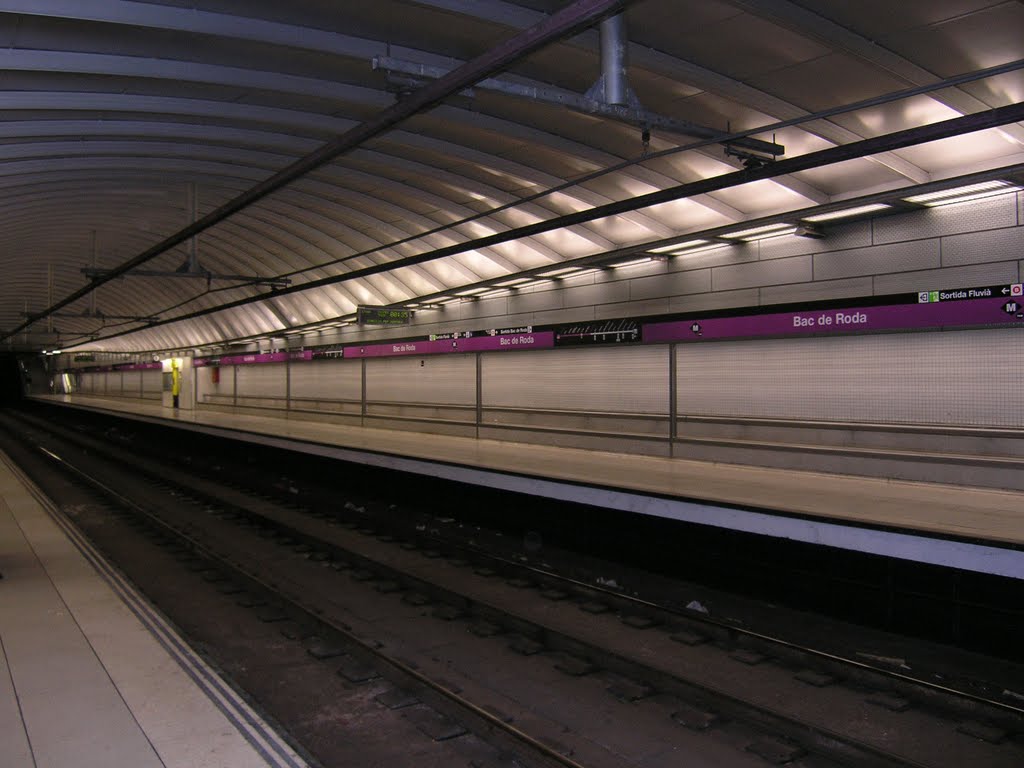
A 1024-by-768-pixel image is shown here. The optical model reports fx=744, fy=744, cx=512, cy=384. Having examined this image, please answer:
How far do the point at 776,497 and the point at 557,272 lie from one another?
6.80 metres

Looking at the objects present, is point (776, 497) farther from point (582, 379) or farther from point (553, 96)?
Result: point (582, 379)

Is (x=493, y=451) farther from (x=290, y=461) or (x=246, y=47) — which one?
(x=290, y=461)

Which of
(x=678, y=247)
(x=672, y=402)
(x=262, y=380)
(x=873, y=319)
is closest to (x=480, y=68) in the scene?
(x=873, y=319)

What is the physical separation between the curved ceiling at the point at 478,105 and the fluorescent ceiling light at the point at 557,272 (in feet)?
1.90

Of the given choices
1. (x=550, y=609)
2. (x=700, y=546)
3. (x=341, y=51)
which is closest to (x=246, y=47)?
(x=341, y=51)

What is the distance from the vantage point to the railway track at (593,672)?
4.50m

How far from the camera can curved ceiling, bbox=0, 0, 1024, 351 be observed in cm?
672

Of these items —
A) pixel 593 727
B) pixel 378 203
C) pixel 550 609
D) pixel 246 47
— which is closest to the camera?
pixel 593 727

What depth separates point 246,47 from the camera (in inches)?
331

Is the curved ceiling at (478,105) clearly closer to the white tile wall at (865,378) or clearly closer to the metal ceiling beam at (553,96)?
the metal ceiling beam at (553,96)

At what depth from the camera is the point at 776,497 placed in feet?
22.9

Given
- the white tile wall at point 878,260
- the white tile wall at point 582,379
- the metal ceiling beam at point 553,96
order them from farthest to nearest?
1. the white tile wall at point 582,379
2. the white tile wall at point 878,260
3. the metal ceiling beam at point 553,96

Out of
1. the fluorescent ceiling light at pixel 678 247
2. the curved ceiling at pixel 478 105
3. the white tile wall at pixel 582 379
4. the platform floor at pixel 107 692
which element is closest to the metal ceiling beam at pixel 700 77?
the curved ceiling at pixel 478 105

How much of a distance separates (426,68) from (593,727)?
4992mm
